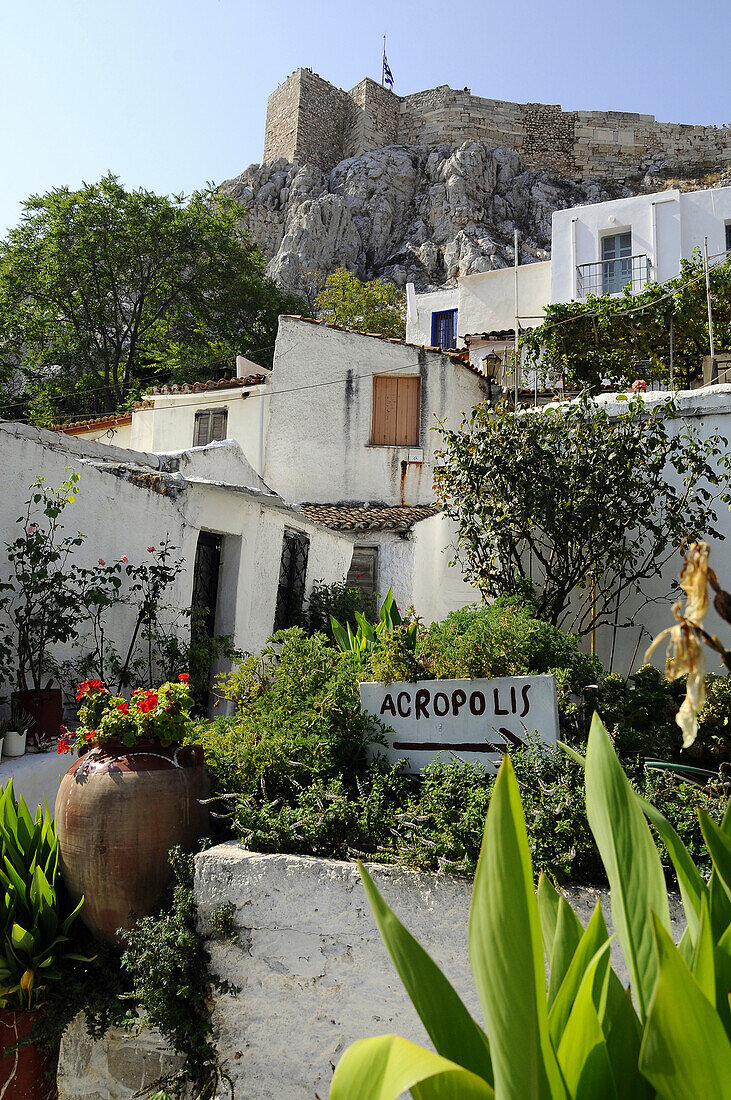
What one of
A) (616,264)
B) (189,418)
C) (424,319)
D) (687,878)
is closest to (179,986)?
(687,878)

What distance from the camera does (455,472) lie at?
627 centimetres

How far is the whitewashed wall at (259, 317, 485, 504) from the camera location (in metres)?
14.7

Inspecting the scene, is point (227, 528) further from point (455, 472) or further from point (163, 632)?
point (455, 472)

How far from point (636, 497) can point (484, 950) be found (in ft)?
16.3

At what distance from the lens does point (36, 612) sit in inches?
237

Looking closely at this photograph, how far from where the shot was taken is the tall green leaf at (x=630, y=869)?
1627mm

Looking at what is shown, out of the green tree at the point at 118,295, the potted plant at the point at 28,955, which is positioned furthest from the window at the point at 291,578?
the green tree at the point at 118,295

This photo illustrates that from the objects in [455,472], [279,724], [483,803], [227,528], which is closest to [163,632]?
[227,528]

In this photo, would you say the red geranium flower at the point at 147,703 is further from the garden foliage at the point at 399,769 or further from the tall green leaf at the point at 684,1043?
the tall green leaf at the point at 684,1043

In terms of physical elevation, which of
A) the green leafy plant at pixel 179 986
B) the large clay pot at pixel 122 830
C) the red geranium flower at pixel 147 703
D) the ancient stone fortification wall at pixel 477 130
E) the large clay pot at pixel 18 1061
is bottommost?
the large clay pot at pixel 18 1061

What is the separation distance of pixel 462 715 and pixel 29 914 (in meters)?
2.03

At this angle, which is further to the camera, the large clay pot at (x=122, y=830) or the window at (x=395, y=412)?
the window at (x=395, y=412)

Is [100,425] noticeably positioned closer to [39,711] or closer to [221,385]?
[221,385]

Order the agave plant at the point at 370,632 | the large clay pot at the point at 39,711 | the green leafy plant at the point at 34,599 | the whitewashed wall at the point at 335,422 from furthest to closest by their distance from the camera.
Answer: the whitewashed wall at the point at 335,422, the green leafy plant at the point at 34,599, the large clay pot at the point at 39,711, the agave plant at the point at 370,632
